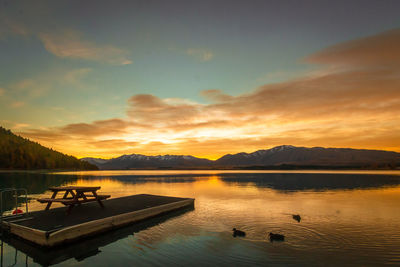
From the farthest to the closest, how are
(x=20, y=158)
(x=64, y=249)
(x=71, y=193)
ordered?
(x=20, y=158) → (x=71, y=193) → (x=64, y=249)

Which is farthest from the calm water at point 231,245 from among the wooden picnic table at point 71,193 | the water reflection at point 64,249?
the wooden picnic table at point 71,193

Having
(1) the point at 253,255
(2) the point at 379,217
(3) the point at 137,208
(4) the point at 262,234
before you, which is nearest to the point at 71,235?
(3) the point at 137,208

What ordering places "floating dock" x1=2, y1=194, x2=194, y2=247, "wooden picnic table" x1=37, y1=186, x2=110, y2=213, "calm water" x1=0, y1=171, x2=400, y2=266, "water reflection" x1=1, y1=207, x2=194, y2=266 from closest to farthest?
"calm water" x1=0, y1=171, x2=400, y2=266 < "water reflection" x1=1, y1=207, x2=194, y2=266 < "floating dock" x1=2, y1=194, x2=194, y2=247 < "wooden picnic table" x1=37, y1=186, x2=110, y2=213

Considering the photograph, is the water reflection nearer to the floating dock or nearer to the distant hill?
the floating dock

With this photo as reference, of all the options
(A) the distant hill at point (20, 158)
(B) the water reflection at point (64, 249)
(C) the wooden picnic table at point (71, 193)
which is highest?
(A) the distant hill at point (20, 158)

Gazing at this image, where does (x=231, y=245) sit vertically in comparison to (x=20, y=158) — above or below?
below

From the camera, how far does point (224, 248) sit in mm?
14297

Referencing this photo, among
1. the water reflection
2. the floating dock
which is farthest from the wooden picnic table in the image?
the water reflection

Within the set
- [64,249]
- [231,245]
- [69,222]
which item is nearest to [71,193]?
[69,222]

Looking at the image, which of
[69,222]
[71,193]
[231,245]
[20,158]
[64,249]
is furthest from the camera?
[20,158]

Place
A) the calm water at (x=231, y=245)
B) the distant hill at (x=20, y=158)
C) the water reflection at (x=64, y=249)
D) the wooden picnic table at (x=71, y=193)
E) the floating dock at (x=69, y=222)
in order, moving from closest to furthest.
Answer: the calm water at (x=231, y=245), the water reflection at (x=64, y=249), the floating dock at (x=69, y=222), the wooden picnic table at (x=71, y=193), the distant hill at (x=20, y=158)

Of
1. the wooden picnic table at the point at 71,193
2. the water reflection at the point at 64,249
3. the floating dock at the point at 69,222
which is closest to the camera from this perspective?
the water reflection at the point at 64,249

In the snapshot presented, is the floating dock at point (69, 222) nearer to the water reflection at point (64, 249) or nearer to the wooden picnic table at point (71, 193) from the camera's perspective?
the water reflection at point (64, 249)

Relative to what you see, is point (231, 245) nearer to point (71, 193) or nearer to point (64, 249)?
point (64, 249)
